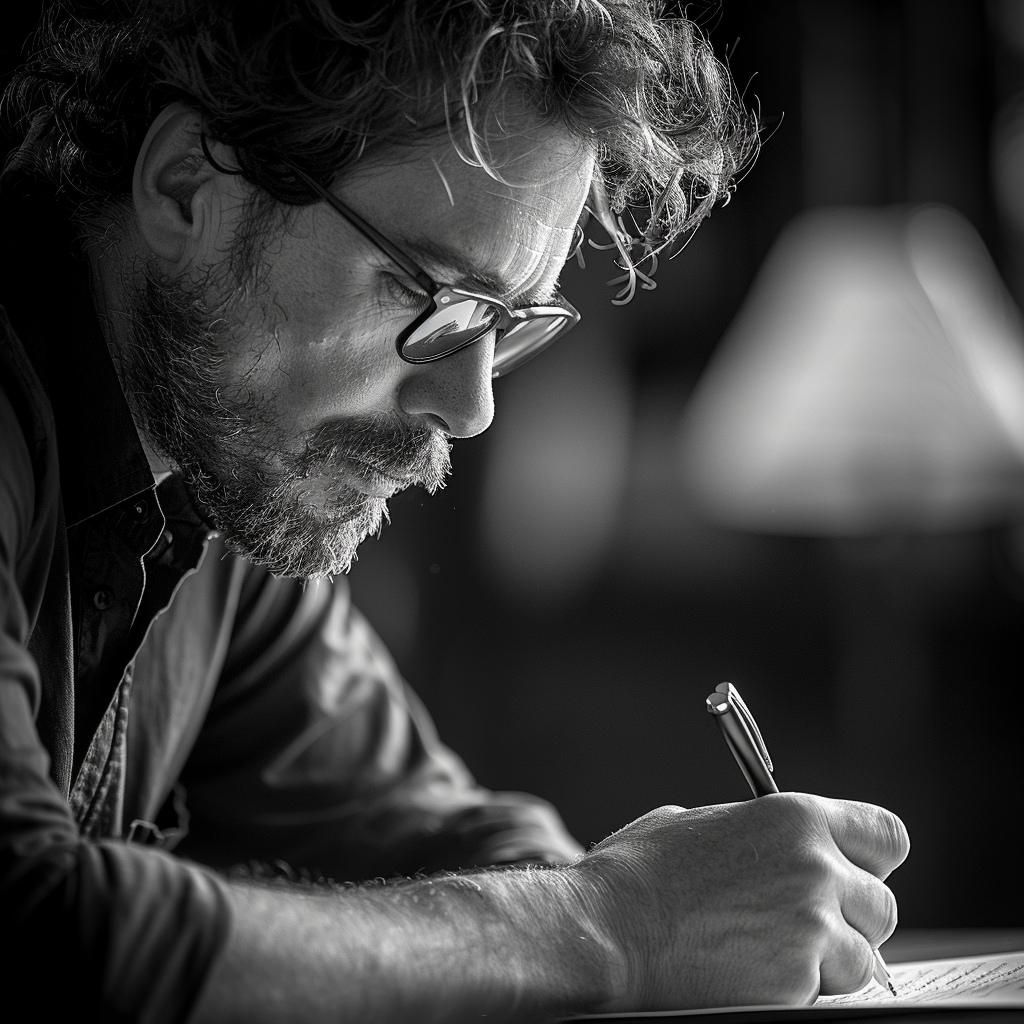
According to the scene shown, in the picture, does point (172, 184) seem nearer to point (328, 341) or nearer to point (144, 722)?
point (328, 341)

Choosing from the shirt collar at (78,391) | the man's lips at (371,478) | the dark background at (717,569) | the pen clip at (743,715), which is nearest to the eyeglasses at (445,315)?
the man's lips at (371,478)

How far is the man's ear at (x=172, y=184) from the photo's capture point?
3.52ft

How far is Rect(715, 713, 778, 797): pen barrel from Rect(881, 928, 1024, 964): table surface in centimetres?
19

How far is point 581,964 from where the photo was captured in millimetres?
716

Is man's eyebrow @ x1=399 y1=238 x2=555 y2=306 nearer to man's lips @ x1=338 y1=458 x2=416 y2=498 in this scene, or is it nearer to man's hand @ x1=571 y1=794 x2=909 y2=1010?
man's lips @ x1=338 y1=458 x2=416 y2=498

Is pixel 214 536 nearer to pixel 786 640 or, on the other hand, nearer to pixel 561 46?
pixel 561 46

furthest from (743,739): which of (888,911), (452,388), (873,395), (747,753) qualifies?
(873,395)

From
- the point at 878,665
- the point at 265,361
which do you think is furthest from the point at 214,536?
the point at 878,665

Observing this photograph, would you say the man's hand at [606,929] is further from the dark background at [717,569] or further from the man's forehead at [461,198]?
the dark background at [717,569]

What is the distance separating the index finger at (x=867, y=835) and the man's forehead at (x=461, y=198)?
532 millimetres

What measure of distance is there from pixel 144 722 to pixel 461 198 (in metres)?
0.60

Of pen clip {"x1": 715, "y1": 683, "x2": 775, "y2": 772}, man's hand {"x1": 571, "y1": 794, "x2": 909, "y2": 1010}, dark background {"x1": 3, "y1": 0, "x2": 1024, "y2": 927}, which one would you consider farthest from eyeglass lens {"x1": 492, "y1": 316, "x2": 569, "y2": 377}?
dark background {"x1": 3, "y1": 0, "x2": 1024, "y2": 927}

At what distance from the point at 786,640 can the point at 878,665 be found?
26cm

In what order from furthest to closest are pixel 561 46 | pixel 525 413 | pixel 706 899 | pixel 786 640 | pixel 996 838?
pixel 525 413 < pixel 786 640 < pixel 996 838 < pixel 561 46 < pixel 706 899
